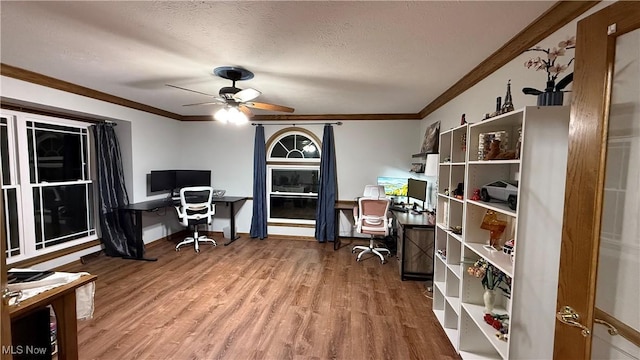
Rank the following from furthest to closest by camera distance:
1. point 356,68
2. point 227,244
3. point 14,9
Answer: point 227,244 → point 356,68 → point 14,9

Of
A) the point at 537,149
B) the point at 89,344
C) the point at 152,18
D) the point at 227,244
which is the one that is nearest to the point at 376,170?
the point at 227,244

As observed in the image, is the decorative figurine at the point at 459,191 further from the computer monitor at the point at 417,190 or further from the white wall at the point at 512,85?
the computer monitor at the point at 417,190

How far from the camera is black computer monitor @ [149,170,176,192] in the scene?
4443mm

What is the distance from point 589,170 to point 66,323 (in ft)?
7.89

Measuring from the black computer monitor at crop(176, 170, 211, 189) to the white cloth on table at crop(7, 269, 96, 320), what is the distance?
12.0ft

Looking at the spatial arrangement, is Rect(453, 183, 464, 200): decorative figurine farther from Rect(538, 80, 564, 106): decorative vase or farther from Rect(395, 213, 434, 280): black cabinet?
Rect(395, 213, 434, 280): black cabinet

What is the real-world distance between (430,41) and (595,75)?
114cm

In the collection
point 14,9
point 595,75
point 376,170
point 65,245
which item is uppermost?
point 14,9

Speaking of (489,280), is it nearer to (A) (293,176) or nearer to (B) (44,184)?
(A) (293,176)

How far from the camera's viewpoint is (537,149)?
1379 millimetres

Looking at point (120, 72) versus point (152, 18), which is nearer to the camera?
point (152, 18)

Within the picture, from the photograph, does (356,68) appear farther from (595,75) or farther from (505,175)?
(595,75)

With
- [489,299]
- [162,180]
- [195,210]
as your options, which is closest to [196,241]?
[195,210]

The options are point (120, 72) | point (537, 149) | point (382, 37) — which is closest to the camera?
point (537, 149)
